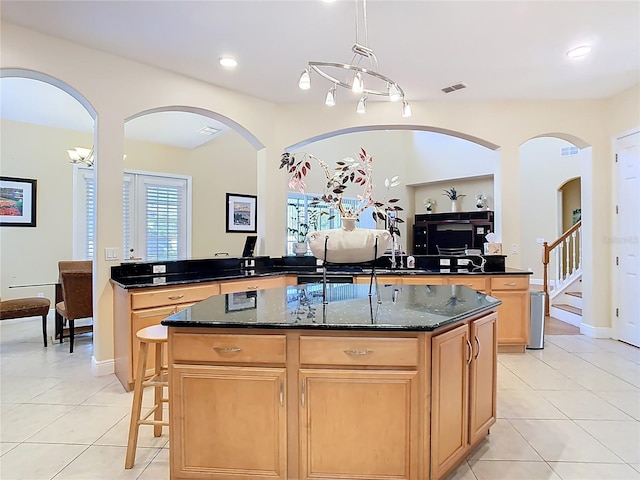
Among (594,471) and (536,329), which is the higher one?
(536,329)

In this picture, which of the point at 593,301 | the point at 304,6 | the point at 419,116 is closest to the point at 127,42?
the point at 304,6

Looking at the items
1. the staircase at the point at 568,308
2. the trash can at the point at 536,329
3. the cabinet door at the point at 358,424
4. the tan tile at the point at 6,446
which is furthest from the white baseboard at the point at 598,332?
the tan tile at the point at 6,446

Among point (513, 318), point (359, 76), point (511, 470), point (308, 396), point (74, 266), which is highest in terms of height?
point (359, 76)

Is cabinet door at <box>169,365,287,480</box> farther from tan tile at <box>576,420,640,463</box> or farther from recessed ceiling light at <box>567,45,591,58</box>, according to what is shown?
recessed ceiling light at <box>567,45,591,58</box>

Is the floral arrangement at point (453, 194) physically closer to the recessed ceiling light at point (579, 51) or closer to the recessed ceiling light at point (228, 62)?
the recessed ceiling light at point (579, 51)

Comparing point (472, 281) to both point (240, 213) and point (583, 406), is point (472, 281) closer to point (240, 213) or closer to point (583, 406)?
point (583, 406)

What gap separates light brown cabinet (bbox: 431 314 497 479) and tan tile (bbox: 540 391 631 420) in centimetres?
86

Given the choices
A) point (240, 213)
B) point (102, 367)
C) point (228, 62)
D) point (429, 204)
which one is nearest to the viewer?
point (102, 367)

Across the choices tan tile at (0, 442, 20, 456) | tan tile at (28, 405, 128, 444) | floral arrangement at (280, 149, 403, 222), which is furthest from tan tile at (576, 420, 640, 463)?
tan tile at (0, 442, 20, 456)

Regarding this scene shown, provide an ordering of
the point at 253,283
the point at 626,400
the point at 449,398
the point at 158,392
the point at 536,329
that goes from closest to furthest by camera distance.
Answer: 1. the point at 449,398
2. the point at 158,392
3. the point at 626,400
4. the point at 253,283
5. the point at 536,329

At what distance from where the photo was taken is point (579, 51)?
331cm

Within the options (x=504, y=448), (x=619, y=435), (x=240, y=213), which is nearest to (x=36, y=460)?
(x=504, y=448)

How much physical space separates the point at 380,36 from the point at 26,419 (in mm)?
3803

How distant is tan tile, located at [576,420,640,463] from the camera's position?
7.13 feet
